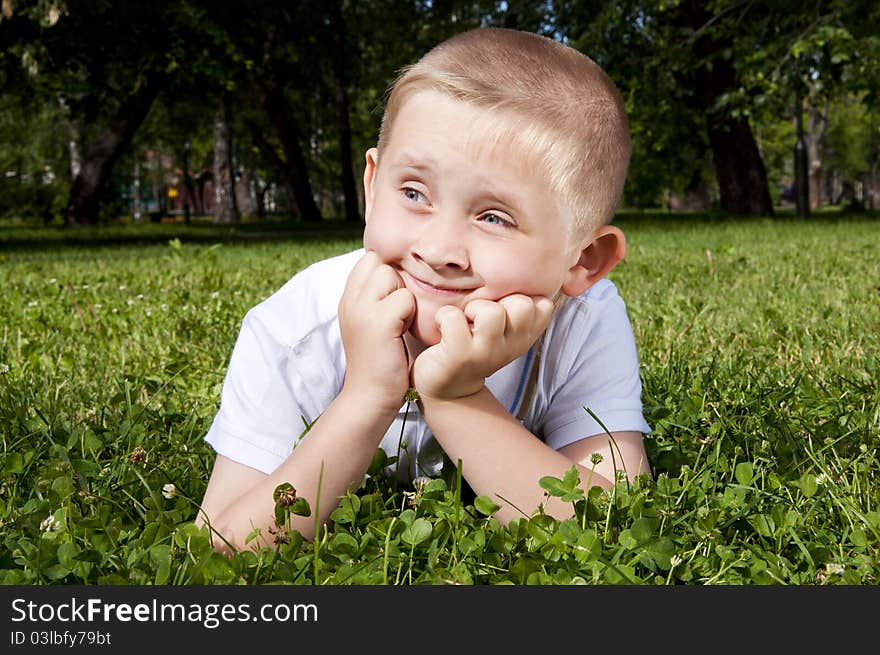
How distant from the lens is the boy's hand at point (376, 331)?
88.6 inches

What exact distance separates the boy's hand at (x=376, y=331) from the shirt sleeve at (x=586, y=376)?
0.60 meters

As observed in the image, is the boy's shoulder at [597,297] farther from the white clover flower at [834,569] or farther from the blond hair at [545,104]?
the white clover flower at [834,569]

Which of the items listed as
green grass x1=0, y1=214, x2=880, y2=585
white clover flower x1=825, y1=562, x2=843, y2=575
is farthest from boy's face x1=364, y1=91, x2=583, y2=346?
white clover flower x1=825, y1=562, x2=843, y2=575

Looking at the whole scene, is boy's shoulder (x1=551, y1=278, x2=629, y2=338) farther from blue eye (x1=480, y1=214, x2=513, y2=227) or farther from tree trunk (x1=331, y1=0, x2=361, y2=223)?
tree trunk (x1=331, y1=0, x2=361, y2=223)

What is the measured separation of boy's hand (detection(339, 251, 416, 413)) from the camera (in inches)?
88.6

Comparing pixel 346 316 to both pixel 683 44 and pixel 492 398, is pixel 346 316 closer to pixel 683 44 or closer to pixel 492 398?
pixel 492 398

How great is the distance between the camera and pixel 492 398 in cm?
240

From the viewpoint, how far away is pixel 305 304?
2725mm

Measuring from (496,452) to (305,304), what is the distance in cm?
72

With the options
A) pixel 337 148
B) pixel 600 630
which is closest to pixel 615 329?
pixel 600 630

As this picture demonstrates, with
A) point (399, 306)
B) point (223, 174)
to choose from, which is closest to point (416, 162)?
point (399, 306)

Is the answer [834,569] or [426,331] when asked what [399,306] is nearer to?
[426,331]

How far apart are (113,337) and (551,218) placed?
348 cm

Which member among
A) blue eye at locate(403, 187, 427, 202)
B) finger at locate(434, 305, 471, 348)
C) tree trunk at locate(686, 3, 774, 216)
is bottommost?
tree trunk at locate(686, 3, 774, 216)
